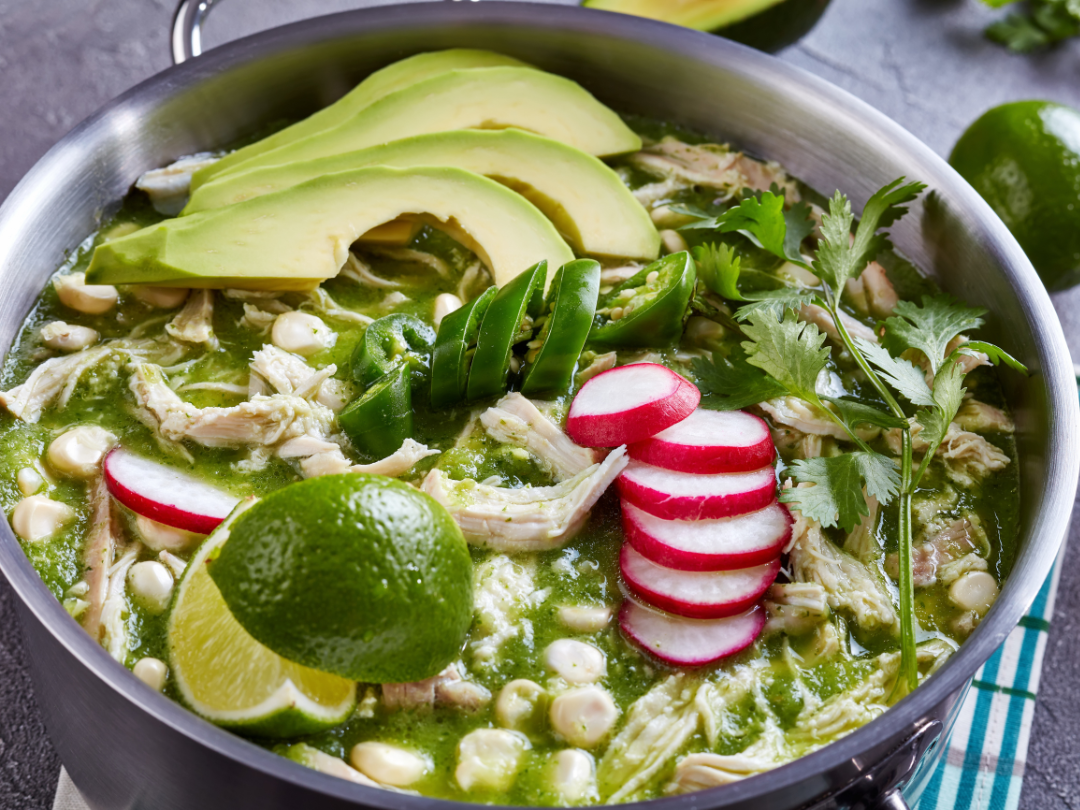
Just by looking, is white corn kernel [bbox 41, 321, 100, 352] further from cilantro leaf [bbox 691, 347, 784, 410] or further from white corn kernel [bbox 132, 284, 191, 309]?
cilantro leaf [bbox 691, 347, 784, 410]

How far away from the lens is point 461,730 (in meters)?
1.89

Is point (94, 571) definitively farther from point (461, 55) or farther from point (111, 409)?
point (461, 55)

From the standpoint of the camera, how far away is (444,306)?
252cm

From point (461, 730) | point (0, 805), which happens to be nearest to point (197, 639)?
point (461, 730)

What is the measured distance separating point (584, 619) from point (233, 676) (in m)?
0.66

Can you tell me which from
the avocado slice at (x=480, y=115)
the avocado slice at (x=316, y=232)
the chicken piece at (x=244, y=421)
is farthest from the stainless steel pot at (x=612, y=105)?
the chicken piece at (x=244, y=421)

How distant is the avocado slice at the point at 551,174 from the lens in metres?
2.57

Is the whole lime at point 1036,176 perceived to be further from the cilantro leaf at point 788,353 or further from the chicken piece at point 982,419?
the cilantro leaf at point 788,353

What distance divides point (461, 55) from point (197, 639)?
183 cm

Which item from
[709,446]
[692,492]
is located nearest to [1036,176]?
[709,446]

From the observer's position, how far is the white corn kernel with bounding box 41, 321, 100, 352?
95.3 inches

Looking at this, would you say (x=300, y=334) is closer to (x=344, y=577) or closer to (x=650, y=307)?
(x=650, y=307)

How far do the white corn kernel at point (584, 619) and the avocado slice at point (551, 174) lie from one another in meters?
0.98

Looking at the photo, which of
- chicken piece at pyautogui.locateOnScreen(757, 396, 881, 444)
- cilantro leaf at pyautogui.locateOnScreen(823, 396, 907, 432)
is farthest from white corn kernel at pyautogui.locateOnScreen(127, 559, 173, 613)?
cilantro leaf at pyautogui.locateOnScreen(823, 396, 907, 432)
